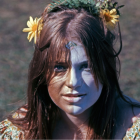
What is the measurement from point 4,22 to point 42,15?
4.77 m

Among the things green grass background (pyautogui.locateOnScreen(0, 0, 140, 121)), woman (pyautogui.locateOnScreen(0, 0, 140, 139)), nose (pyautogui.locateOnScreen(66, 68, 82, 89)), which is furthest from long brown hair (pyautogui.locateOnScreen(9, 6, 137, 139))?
green grass background (pyautogui.locateOnScreen(0, 0, 140, 121))

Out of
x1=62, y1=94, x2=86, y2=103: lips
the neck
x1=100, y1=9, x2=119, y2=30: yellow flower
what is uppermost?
x1=100, y1=9, x2=119, y2=30: yellow flower

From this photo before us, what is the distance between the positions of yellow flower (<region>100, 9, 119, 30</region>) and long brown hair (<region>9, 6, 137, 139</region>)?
0.14 feet

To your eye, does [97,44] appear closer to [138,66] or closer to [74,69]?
[74,69]

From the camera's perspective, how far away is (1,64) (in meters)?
4.88

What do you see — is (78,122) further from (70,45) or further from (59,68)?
(70,45)

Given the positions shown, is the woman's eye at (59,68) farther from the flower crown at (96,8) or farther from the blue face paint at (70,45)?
the flower crown at (96,8)

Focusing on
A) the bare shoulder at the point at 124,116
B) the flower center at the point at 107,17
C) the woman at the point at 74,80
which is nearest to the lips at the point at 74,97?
the woman at the point at 74,80

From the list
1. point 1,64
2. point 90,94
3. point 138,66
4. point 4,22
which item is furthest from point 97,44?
point 4,22

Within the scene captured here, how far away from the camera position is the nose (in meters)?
1.73

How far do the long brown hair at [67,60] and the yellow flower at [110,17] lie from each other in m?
0.04

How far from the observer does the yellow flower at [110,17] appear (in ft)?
6.49

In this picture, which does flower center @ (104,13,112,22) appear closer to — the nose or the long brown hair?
the long brown hair

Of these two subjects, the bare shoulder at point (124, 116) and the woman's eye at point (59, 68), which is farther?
the bare shoulder at point (124, 116)
